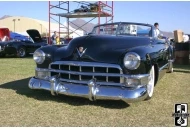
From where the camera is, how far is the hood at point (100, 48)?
4.06m

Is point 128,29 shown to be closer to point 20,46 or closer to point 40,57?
point 40,57

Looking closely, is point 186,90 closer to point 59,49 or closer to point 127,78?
point 127,78

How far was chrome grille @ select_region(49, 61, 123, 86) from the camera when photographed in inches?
156

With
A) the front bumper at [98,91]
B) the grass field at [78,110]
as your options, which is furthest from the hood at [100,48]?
the grass field at [78,110]

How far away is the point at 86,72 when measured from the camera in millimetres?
4102

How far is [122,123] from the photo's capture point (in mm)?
3289

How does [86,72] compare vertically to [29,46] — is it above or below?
below

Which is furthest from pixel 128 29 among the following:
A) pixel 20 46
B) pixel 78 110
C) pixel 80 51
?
pixel 20 46

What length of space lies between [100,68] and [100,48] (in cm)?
33

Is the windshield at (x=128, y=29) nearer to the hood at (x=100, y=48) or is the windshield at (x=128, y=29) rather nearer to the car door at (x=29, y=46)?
the hood at (x=100, y=48)

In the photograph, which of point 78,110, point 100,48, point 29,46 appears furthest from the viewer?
point 29,46

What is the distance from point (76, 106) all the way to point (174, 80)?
3295mm

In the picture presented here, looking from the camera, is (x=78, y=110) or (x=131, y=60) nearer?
(x=78, y=110)

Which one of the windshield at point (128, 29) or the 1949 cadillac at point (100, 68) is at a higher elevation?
the windshield at point (128, 29)
